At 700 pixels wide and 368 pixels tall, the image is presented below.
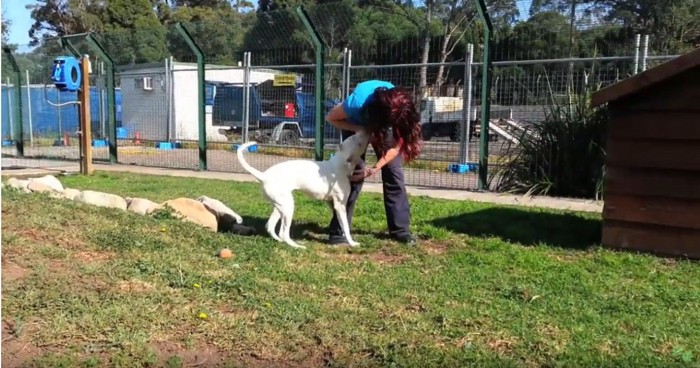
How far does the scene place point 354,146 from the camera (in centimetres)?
557

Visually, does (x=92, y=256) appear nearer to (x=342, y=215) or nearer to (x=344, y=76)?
(x=342, y=215)

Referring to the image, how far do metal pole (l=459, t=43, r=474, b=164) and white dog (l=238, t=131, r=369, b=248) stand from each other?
5.29m

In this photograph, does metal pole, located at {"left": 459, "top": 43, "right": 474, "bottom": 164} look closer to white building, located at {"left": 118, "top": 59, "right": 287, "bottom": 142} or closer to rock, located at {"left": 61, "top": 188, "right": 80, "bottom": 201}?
rock, located at {"left": 61, "top": 188, "right": 80, "bottom": 201}

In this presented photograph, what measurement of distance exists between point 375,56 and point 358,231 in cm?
656

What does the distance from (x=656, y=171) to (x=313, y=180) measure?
2821 mm

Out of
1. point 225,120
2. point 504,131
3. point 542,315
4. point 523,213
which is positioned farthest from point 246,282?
point 225,120

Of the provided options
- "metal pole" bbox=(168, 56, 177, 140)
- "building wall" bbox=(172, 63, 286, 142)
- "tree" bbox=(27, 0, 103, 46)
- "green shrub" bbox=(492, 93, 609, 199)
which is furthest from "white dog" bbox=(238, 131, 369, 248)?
"tree" bbox=(27, 0, 103, 46)

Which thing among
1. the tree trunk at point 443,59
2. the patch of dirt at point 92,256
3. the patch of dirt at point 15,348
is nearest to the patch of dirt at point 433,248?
the patch of dirt at point 92,256

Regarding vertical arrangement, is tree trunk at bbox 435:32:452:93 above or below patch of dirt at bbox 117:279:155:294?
above

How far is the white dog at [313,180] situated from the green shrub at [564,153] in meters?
4.14

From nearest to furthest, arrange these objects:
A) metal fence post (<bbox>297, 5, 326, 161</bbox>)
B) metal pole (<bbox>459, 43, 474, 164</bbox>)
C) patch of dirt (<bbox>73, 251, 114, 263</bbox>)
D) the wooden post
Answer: patch of dirt (<bbox>73, 251, 114, 263</bbox>)
metal pole (<bbox>459, 43, 474, 164</bbox>)
metal fence post (<bbox>297, 5, 326, 161</bbox>)
the wooden post

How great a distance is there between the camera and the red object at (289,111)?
13016mm

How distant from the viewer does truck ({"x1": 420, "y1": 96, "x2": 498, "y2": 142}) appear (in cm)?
1100

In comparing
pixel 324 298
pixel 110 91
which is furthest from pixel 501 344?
pixel 110 91
